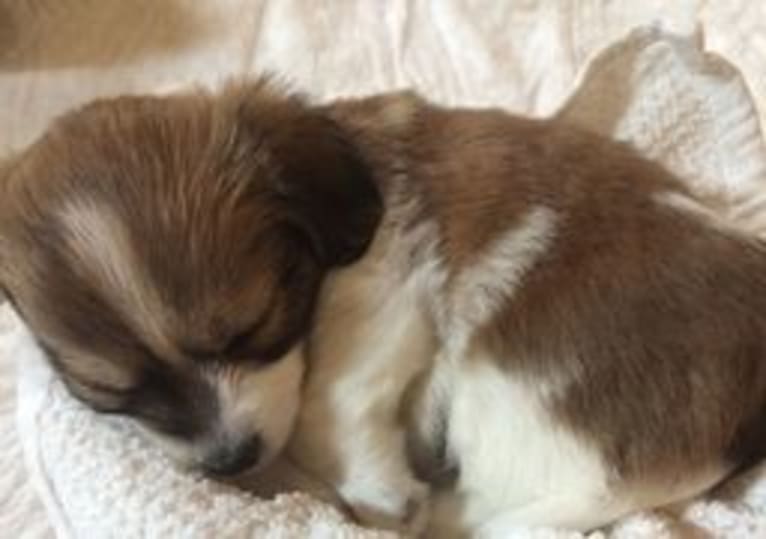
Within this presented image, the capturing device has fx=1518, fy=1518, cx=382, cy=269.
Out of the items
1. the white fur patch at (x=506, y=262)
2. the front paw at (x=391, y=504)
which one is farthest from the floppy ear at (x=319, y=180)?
the front paw at (x=391, y=504)

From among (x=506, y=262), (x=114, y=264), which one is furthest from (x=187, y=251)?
(x=506, y=262)

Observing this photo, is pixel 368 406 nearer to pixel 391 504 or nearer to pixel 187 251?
pixel 391 504

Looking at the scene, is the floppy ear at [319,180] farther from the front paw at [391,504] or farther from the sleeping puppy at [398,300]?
the front paw at [391,504]

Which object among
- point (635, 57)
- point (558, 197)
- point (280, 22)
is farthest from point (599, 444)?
point (280, 22)

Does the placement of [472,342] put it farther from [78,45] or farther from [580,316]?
[78,45]

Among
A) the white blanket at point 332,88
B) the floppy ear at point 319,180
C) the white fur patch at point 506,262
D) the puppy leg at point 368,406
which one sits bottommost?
the white blanket at point 332,88

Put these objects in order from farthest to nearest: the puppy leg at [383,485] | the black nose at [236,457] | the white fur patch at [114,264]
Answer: the puppy leg at [383,485]
the black nose at [236,457]
the white fur patch at [114,264]

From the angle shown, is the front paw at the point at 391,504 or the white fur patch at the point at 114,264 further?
the front paw at the point at 391,504
